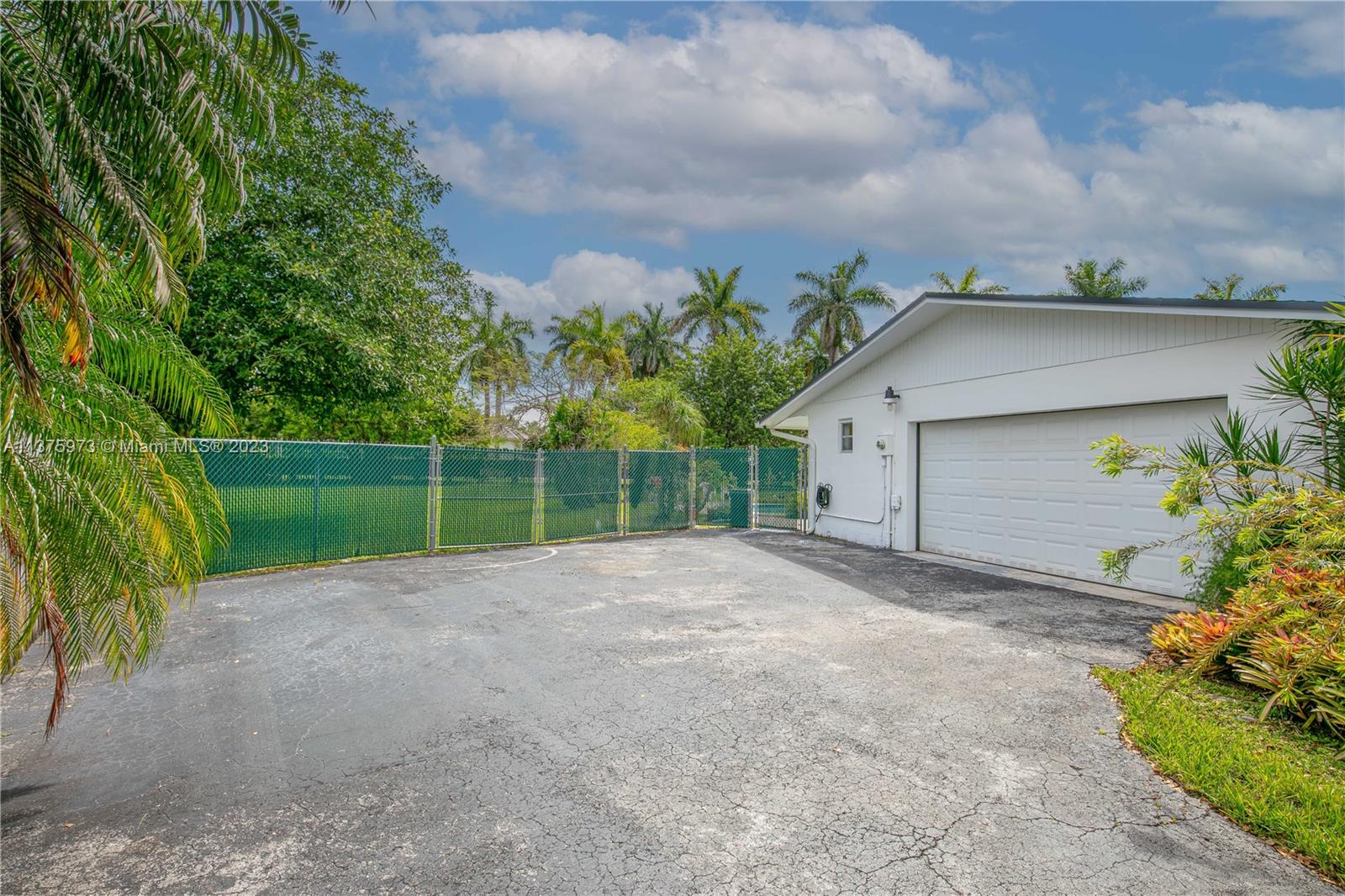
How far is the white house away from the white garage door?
0.07 ft

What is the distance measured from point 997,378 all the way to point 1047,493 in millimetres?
1841

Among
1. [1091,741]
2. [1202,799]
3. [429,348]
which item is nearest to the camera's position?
[1202,799]

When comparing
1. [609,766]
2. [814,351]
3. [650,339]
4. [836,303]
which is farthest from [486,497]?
[650,339]

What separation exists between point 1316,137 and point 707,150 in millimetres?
9151

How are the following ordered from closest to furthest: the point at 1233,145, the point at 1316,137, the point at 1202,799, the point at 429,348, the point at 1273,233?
the point at 1202,799 < the point at 1316,137 < the point at 1233,145 < the point at 429,348 < the point at 1273,233

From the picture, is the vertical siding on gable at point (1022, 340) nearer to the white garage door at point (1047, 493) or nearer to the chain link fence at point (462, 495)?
the white garage door at point (1047, 493)

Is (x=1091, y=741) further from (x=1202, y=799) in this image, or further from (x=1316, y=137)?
(x=1316, y=137)

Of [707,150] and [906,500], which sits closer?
[906,500]

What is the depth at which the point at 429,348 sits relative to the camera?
14.0m

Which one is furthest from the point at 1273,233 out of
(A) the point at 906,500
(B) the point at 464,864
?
(B) the point at 464,864

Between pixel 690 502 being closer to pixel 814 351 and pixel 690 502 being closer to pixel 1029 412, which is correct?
pixel 1029 412

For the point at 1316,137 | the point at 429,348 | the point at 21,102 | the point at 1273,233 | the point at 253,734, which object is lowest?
the point at 253,734

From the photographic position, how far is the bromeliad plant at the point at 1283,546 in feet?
12.7

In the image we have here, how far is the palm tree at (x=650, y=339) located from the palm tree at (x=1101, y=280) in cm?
1946
